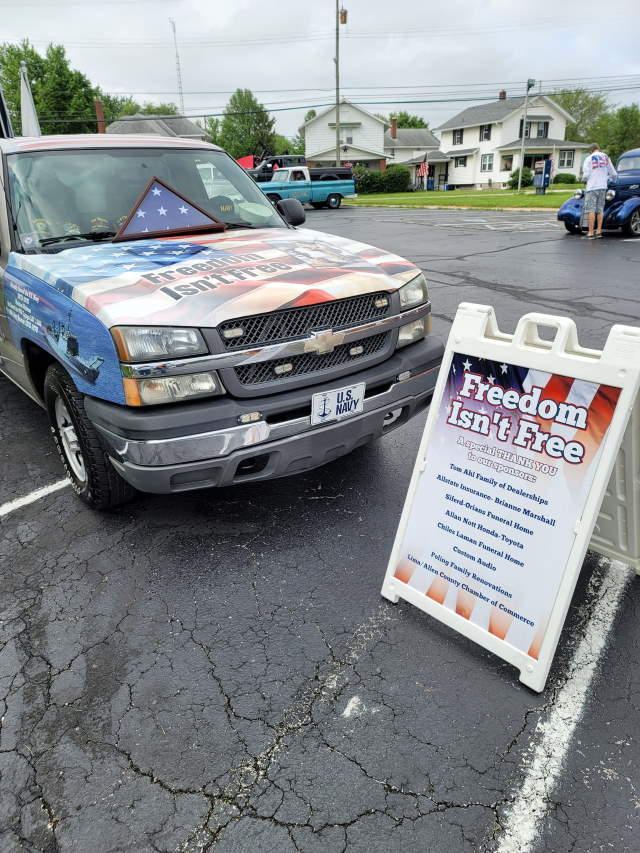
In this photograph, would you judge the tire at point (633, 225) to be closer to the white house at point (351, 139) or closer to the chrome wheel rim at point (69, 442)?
the chrome wheel rim at point (69, 442)

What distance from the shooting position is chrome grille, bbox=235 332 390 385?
2852 millimetres

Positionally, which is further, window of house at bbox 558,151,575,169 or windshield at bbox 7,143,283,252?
window of house at bbox 558,151,575,169

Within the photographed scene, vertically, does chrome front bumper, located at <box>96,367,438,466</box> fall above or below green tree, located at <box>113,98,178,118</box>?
below

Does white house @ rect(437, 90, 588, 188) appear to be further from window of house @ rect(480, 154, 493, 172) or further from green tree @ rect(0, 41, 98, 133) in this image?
green tree @ rect(0, 41, 98, 133)

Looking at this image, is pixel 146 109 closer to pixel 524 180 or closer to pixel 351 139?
pixel 351 139

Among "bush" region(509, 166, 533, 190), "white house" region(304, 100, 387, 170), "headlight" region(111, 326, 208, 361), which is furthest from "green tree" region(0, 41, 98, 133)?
"headlight" region(111, 326, 208, 361)

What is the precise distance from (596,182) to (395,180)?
125 ft

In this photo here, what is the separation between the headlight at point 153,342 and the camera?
2629 millimetres

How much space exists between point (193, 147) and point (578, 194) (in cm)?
1280

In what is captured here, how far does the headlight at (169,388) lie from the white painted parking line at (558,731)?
1873 mm

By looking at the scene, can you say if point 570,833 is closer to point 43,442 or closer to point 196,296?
point 196,296

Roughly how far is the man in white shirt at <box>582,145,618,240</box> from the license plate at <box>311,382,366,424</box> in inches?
459

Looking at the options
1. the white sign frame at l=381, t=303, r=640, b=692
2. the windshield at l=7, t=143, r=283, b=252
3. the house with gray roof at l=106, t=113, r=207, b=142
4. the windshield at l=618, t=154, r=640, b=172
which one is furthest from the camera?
the house with gray roof at l=106, t=113, r=207, b=142

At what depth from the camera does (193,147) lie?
15.5 ft
